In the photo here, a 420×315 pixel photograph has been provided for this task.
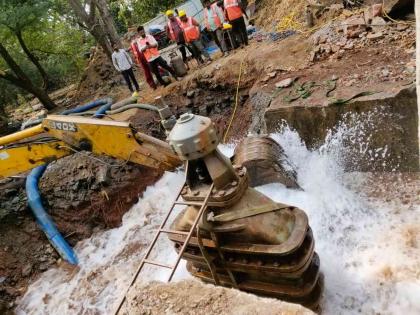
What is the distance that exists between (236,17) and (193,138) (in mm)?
7437

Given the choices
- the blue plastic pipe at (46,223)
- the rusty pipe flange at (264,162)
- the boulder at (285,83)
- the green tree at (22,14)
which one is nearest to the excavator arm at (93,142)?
the rusty pipe flange at (264,162)

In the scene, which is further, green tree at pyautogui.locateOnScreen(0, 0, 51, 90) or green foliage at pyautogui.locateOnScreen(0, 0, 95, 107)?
green foliage at pyautogui.locateOnScreen(0, 0, 95, 107)

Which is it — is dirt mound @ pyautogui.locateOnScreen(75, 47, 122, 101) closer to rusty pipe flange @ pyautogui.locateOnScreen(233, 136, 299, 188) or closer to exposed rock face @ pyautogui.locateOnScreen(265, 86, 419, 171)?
rusty pipe flange @ pyautogui.locateOnScreen(233, 136, 299, 188)

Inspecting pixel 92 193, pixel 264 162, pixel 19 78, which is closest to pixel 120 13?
pixel 19 78

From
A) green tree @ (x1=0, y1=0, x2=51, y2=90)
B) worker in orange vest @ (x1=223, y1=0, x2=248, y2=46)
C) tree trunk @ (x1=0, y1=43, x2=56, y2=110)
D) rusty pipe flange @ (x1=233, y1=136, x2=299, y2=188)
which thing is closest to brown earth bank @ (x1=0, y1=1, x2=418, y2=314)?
rusty pipe flange @ (x1=233, y1=136, x2=299, y2=188)

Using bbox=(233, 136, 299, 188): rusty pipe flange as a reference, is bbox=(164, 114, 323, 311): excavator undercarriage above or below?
above

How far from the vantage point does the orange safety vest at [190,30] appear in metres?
9.81

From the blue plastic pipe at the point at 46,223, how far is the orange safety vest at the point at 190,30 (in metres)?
5.54

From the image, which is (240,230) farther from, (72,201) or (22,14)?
(22,14)

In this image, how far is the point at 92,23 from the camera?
40.9 feet

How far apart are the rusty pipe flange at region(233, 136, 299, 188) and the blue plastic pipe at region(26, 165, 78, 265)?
3174mm

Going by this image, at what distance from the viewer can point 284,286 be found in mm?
2951

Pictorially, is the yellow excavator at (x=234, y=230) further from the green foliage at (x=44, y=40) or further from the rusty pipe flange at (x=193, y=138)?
the green foliage at (x=44, y=40)

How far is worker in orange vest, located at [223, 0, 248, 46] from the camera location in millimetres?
9070
